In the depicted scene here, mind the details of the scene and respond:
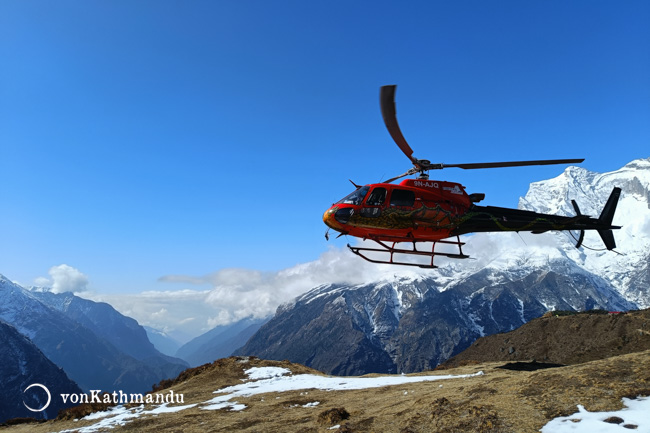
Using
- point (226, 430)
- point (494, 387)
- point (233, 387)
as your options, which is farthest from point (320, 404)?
point (233, 387)

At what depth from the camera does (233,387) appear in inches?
1155

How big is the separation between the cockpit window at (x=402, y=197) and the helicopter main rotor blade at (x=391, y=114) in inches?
93.7

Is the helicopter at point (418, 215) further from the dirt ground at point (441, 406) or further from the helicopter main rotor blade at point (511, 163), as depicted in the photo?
the dirt ground at point (441, 406)

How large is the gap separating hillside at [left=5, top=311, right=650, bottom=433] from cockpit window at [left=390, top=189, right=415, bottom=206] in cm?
917

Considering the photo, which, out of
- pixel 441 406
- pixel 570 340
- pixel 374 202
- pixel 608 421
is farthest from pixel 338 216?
pixel 570 340

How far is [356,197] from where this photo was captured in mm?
20938

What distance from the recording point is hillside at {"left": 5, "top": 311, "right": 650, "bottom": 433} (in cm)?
1244

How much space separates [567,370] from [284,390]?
17273 millimetres

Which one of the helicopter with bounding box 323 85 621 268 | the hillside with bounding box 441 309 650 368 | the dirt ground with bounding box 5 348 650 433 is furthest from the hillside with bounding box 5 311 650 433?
the hillside with bounding box 441 309 650 368

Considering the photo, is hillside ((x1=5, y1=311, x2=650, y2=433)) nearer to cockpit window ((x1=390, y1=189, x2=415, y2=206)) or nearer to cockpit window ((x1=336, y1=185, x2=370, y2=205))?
cockpit window ((x1=390, y1=189, x2=415, y2=206))

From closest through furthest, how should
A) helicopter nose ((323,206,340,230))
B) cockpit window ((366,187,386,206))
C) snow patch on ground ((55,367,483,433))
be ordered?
1. cockpit window ((366,187,386,206))
2. helicopter nose ((323,206,340,230))
3. snow patch on ground ((55,367,483,433))

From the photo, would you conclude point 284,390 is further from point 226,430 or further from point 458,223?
point 458,223

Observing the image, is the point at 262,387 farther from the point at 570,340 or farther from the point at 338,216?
the point at 570,340

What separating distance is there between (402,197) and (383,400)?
10225 mm
